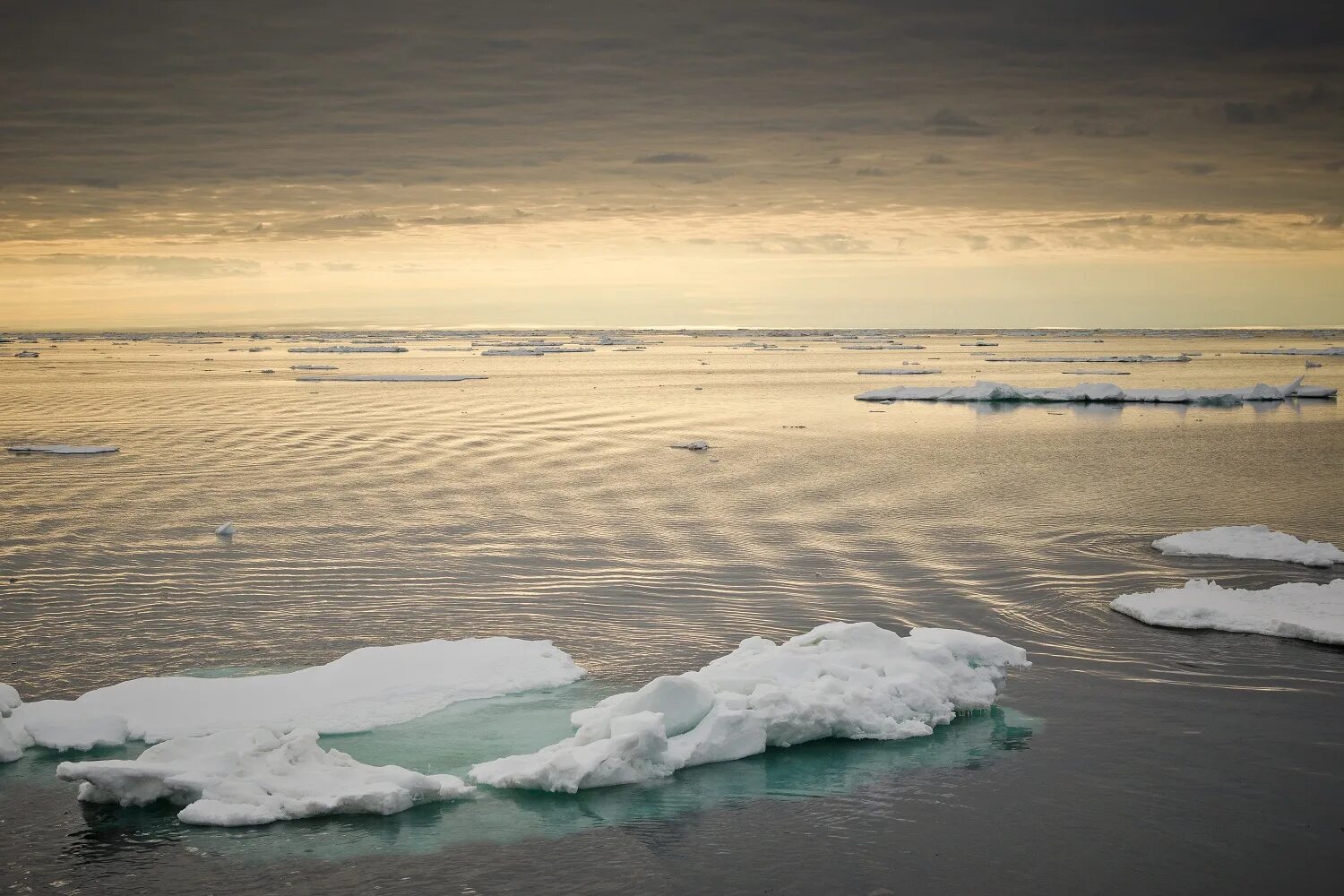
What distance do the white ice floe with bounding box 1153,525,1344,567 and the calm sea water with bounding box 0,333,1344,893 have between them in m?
0.46

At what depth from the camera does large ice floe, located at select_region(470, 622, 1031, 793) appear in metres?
9.54

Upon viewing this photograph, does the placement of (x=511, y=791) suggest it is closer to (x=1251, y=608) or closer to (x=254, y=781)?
(x=254, y=781)

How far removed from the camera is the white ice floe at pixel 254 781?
345 inches

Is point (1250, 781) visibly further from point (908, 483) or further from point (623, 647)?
point (908, 483)

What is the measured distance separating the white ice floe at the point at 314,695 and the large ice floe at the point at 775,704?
1.56m

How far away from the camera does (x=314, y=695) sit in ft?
36.0

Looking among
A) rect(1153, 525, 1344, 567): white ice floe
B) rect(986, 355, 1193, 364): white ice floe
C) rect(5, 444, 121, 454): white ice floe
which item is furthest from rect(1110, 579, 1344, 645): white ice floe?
rect(986, 355, 1193, 364): white ice floe

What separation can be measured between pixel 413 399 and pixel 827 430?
721 inches

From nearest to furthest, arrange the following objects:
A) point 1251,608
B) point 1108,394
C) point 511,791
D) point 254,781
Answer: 1. point 254,781
2. point 511,791
3. point 1251,608
4. point 1108,394

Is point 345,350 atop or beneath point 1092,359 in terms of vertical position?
beneath

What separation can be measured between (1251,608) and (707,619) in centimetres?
644

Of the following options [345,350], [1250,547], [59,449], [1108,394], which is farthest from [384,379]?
[1250,547]

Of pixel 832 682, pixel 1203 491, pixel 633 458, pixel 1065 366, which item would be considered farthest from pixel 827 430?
pixel 1065 366

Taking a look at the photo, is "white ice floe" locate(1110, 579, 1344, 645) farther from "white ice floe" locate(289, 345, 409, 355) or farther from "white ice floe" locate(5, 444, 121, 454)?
"white ice floe" locate(289, 345, 409, 355)
